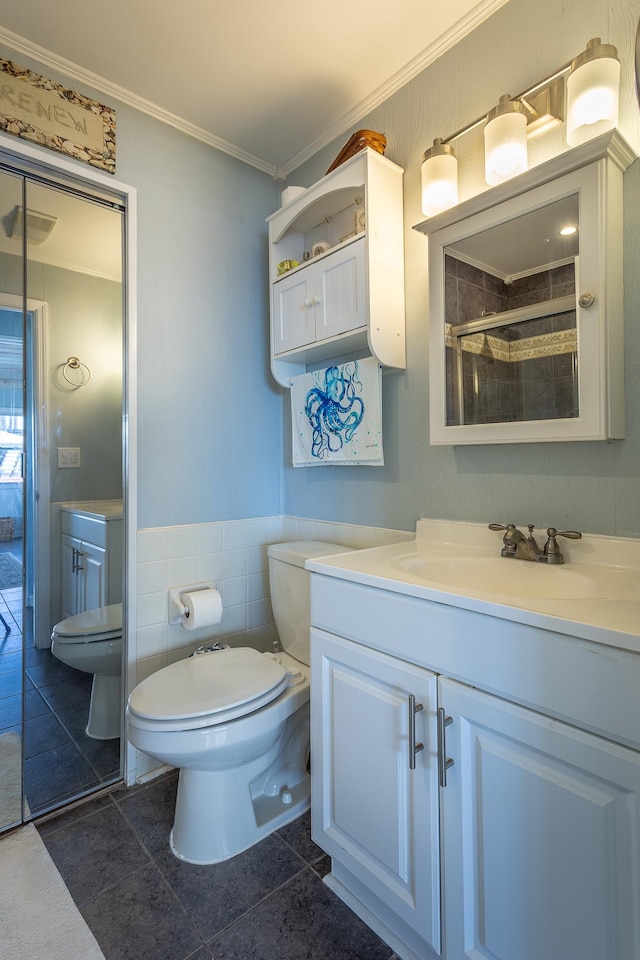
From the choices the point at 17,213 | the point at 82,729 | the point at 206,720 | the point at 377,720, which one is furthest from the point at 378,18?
the point at 82,729

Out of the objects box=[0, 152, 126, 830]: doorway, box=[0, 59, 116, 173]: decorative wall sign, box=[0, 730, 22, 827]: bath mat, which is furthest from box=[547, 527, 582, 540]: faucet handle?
box=[0, 59, 116, 173]: decorative wall sign

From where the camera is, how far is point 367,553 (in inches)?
53.1

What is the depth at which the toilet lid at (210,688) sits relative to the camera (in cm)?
129

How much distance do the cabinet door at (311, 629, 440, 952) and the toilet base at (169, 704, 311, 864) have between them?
27 cm

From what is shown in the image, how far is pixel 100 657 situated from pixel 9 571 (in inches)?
17.4

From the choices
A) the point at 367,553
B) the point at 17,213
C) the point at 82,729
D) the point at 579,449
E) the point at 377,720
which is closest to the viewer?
the point at 377,720

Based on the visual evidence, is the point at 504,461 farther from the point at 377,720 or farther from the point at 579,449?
the point at 377,720

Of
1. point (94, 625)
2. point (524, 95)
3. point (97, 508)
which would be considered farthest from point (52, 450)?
point (524, 95)

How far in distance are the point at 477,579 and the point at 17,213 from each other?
1784 millimetres

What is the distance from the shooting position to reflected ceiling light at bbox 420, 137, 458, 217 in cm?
139

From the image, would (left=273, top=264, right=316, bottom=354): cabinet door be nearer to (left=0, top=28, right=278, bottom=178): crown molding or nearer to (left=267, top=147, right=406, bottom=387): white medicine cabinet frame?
(left=267, top=147, right=406, bottom=387): white medicine cabinet frame

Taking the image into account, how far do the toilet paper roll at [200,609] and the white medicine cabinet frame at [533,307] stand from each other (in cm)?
100

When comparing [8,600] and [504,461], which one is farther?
[8,600]

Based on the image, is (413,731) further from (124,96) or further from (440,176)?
(124,96)
